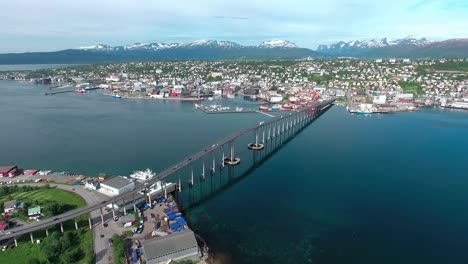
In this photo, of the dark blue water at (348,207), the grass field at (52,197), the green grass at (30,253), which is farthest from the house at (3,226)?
the dark blue water at (348,207)

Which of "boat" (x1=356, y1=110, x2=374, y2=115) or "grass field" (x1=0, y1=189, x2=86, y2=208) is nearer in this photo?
"grass field" (x1=0, y1=189, x2=86, y2=208)

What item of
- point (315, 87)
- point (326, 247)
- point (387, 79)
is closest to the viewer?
point (326, 247)

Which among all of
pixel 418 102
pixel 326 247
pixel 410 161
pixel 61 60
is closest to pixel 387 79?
pixel 418 102

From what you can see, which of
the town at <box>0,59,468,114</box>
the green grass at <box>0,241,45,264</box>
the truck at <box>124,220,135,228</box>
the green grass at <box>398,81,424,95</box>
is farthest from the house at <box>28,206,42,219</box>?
the green grass at <box>398,81,424,95</box>

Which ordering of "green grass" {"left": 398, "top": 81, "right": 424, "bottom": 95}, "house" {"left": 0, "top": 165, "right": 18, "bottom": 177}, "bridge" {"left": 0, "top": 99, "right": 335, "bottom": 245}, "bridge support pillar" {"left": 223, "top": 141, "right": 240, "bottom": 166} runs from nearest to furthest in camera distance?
"bridge" {"left": 0, "top": 99, "right": 335, "bottom": 245}, "house" {"left": 0, "top": 165, "right": 18, "bottom": 177}, "bridge support pillar" {"left": 223, "top": 141, "right": 240, "bottom": 166}, "green grass" {"left": 398, "top": 81, "right": 424, "bottom": 95}

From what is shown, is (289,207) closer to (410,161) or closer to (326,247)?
(326,247)

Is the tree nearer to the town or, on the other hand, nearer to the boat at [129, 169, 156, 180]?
the boat at [129, 169, 156, 180]

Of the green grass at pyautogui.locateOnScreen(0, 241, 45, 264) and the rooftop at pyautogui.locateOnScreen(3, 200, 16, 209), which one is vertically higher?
the rooftop at pyautogui.locateOnScreen(3, 200, 16, 209)

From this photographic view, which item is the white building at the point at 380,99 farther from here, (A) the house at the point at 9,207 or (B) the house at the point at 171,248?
(A) the house at the point at 9,207
